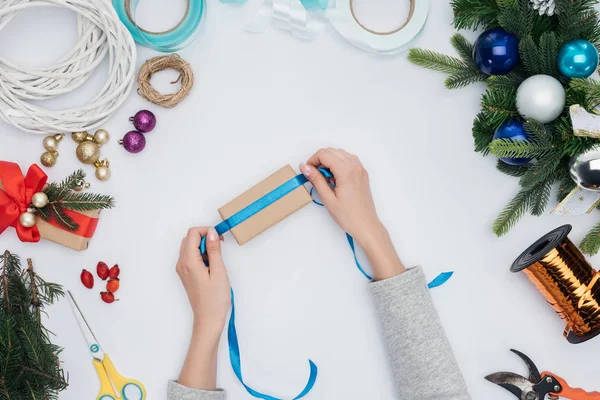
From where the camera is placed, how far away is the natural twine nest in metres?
1.34

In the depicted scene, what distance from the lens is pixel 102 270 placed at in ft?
4.40

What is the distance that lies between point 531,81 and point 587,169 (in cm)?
22

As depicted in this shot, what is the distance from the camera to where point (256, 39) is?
4.56 feet

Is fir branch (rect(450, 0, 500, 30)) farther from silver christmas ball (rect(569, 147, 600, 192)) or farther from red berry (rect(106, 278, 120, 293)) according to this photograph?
red berry (rect(106, 278, 120, 293))

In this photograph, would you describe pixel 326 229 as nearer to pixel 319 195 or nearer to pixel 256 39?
pixel 319 195

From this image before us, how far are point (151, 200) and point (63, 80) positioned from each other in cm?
38

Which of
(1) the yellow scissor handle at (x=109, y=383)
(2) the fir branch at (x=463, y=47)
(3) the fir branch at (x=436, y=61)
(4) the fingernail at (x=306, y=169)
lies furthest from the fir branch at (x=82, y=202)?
(2) the fir branch at (x=463, y=47)

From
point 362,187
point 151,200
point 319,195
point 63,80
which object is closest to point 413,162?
point 362,187

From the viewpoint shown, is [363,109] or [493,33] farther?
[363,109]

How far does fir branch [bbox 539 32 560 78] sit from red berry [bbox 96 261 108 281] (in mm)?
1143

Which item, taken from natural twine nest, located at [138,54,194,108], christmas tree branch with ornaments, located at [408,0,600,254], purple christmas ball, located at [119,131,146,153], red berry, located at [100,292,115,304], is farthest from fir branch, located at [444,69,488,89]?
red berry, located at [100,292,115,304]

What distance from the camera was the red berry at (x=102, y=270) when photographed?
1.34 metres

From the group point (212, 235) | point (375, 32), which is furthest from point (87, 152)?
point (375, 32)

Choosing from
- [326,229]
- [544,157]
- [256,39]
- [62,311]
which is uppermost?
[256,39]
